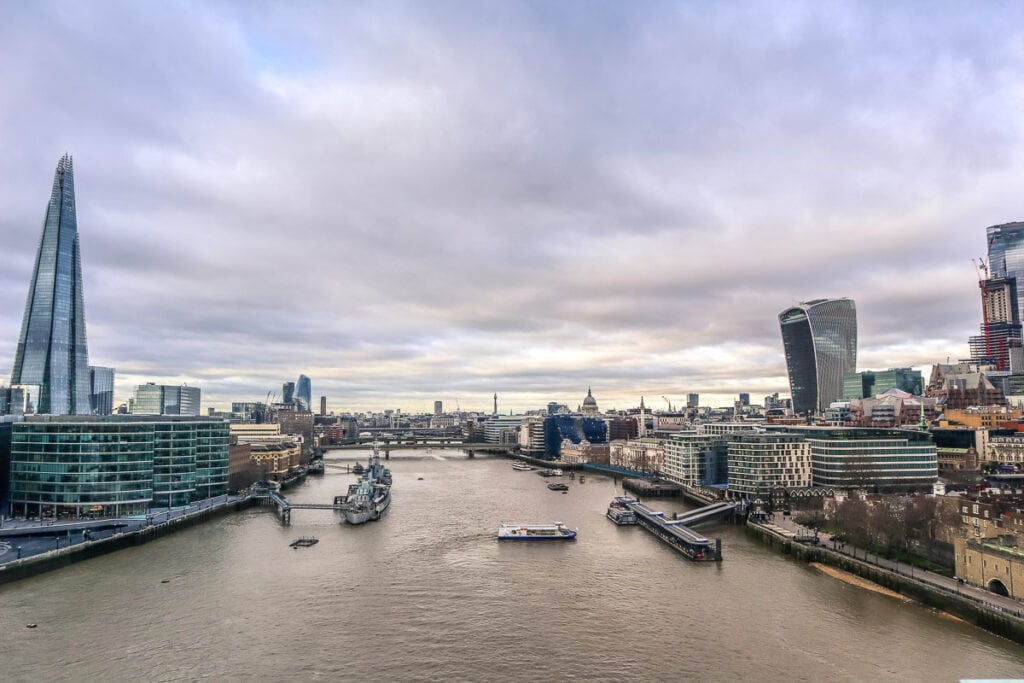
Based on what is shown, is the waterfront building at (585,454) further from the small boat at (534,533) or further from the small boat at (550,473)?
the small boat at (534,533)

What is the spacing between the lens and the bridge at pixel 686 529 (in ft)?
152

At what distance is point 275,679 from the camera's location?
25219 millimetres

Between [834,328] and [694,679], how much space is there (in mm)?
175820

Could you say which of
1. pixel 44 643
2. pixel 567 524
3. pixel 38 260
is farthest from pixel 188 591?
pixel 38 260

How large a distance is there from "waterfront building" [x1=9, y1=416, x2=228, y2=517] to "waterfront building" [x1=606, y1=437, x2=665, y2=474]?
7142 centimetres

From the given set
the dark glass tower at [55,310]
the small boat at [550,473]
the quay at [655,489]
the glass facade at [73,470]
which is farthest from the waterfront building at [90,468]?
the small boat at [550,473]

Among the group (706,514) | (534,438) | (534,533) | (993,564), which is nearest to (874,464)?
(706,514)

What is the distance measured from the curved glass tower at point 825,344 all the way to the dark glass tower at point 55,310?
176 m

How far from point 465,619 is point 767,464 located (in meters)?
52.3

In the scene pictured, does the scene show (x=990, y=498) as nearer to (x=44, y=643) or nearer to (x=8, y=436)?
(x=44, y=643)

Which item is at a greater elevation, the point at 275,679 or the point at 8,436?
the point at 8,436

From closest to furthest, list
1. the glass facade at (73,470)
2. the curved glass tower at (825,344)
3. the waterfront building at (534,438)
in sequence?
the glass facade at (73,470) < the waterfront building at (534,438) < the curved glass tower at (825,344)

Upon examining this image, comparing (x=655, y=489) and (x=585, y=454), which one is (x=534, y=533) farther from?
(x=585, y=454)

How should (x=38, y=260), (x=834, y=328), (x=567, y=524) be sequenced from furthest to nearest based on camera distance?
(x=834, y=328) < (x=38, y=260) < (x=567, y=524)
